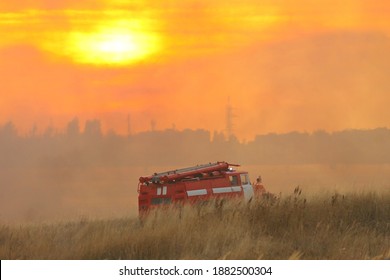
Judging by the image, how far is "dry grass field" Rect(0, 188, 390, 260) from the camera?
45.5 ft

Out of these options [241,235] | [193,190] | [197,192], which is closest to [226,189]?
[197,192]

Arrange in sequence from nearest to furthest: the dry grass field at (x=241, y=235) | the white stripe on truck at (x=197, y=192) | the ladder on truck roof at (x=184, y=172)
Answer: the dry grass field at (x=241, y=235)
the white stripe on truck at (x=197, y=192)
the ladder on truck roof at (x=184, y=172)

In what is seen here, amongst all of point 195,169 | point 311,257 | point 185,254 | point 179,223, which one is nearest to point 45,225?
point 195,169

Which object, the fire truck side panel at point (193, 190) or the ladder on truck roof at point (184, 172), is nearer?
the fire truck side panel at point (193, 190)

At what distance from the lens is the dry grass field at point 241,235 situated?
13875mm

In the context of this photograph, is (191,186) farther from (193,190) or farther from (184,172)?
(184,172)

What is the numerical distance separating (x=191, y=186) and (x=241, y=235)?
226 inches

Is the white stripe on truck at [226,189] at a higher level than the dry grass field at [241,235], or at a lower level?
higher

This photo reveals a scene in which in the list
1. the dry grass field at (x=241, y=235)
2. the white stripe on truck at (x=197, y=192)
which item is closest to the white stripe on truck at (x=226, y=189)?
the white stripe on truck at (x=197, y=192)

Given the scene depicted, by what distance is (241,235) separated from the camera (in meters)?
14.9

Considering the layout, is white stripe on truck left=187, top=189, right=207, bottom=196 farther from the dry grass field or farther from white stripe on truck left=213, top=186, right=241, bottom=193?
the dry grass field

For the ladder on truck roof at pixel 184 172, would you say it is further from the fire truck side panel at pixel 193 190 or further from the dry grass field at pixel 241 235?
the dry grass field at pixel 241 235

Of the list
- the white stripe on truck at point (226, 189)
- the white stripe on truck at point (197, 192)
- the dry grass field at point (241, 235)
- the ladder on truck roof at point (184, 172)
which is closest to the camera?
the dry grass field at point (241, 235)

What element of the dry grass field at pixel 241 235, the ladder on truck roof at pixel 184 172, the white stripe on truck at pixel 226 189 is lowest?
the dry grass field at pixel 241 235
